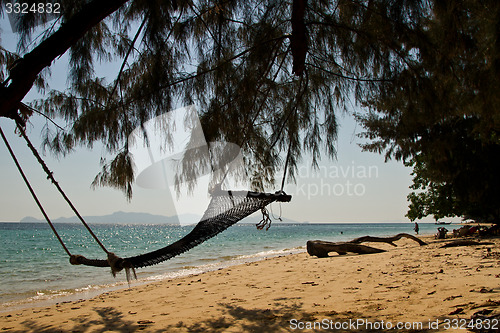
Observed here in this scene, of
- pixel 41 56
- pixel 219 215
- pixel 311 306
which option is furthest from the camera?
pixel 311 306

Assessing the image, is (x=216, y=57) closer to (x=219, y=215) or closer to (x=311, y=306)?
(x=219, y=215)

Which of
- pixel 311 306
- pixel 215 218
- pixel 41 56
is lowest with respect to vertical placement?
pixel 311 306

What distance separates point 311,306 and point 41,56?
98.3 inches

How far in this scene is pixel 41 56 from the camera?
1.87 metres

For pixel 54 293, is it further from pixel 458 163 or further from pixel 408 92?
pixel 458 163

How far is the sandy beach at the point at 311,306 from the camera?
223 centimetres

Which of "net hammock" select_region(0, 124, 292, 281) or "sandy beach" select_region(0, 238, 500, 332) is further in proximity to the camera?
"net hammock" select_region(0, 124, 292, 281)

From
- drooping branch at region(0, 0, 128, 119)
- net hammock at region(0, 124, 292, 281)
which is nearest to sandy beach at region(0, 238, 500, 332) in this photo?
net hammock at region(0, 124, 292, 281)

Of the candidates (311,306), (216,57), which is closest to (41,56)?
(216,57)

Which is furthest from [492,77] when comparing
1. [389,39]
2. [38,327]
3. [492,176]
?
[492,176]

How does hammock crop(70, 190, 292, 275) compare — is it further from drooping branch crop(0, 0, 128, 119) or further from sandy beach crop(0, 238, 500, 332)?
drooping branch crop(0, 0, 128, 119)

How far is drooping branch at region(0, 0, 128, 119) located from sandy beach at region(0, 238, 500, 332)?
5.77 feet

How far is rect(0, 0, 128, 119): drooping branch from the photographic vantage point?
1.85 meters

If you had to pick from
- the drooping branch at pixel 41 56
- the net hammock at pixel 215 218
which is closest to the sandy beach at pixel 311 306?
the net hammock at pixel 215 218
